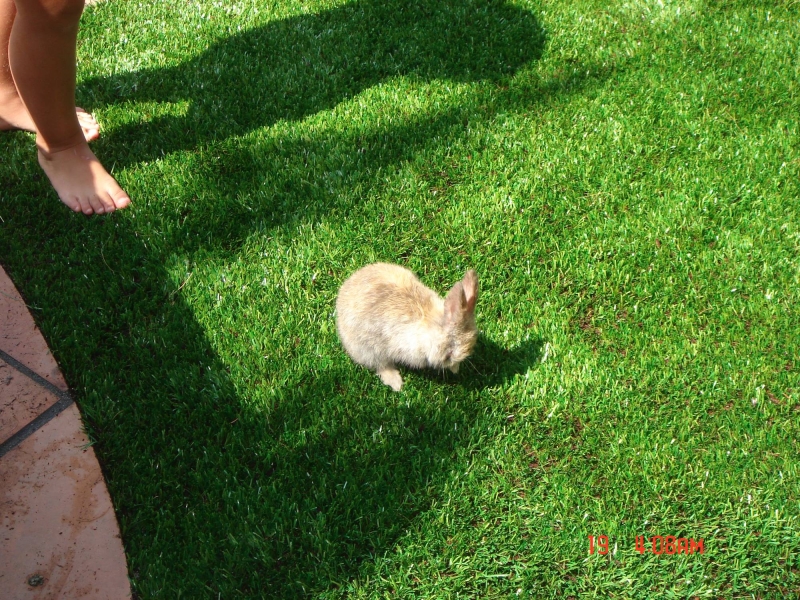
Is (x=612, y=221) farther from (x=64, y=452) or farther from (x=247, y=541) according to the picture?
(x=64, y=452)

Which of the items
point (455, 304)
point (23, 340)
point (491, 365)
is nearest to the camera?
point (455, 304)

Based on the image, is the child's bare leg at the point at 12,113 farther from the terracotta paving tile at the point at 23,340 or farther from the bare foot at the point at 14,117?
the terracotta paving tile at the point at 23,340

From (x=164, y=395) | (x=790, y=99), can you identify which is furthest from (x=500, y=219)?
(x=790, y=99)

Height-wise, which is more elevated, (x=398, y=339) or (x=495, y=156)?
(x=495, y=156)

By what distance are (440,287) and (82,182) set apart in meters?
2.33

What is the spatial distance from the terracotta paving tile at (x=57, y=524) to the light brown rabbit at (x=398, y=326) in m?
1.35

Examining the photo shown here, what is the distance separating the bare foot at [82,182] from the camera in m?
4.02

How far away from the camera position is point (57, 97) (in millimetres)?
3740

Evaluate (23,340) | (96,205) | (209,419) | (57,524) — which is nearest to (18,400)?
(23,340)

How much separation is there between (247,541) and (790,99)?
4967 millimetres

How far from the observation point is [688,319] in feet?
11.9

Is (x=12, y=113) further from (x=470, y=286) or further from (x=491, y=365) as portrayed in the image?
(x=491, y=365)
